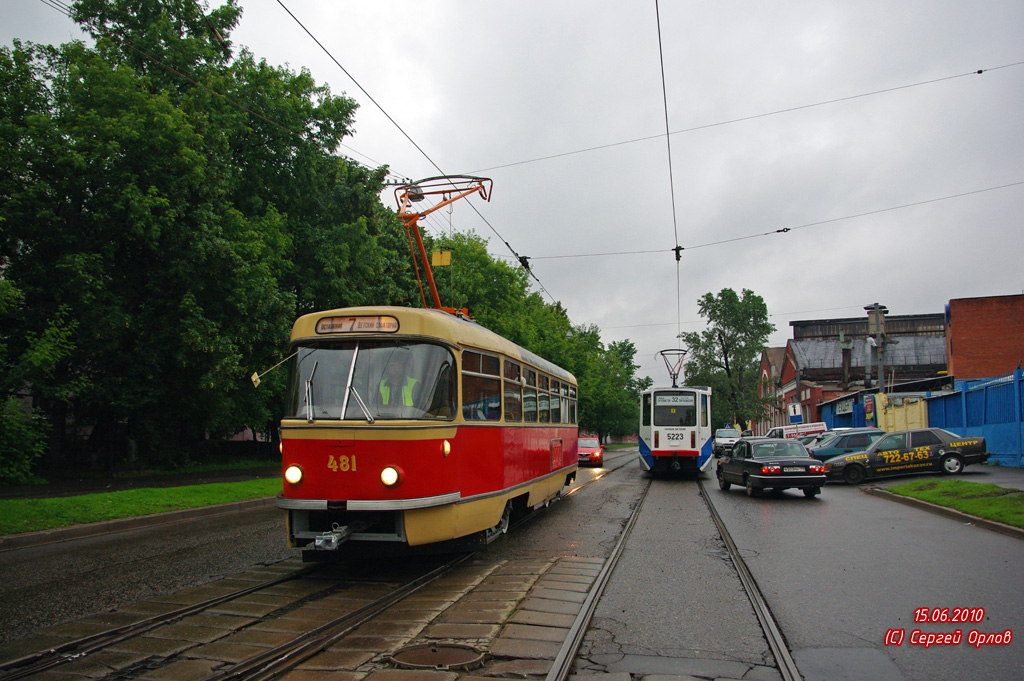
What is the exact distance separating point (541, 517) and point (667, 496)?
5.75m

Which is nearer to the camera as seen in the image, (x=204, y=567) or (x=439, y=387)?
(x=439, y=387)

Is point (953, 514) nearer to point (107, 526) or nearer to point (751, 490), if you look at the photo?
point (751, 490)

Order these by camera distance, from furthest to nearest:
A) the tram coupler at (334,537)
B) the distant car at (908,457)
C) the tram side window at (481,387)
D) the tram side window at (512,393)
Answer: the distant car at (908,457) → the tram side window at (512,393) → the tram side window at (481,387) → the tram coupler at (334,537)

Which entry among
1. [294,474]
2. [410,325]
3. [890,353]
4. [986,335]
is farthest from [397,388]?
[890,353]

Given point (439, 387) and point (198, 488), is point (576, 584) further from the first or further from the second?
point (198, 488)

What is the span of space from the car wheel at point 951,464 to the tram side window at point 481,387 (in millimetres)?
17587

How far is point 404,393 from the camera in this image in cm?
730

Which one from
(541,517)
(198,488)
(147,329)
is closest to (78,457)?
(147,329)

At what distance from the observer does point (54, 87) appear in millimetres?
18719

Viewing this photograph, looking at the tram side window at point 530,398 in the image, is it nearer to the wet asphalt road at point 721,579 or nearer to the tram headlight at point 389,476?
the wet asphalt road at point 721,579

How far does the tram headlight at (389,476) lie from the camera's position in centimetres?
693

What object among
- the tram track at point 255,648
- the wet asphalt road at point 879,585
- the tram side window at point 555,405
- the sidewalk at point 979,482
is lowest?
the sidewalk at point 979,482

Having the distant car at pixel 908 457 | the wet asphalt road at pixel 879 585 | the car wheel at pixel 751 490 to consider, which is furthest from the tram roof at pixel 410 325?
the distant car at pixel 908 457

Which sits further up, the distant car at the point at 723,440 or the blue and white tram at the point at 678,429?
the blue and white tram at the point at 678,429
